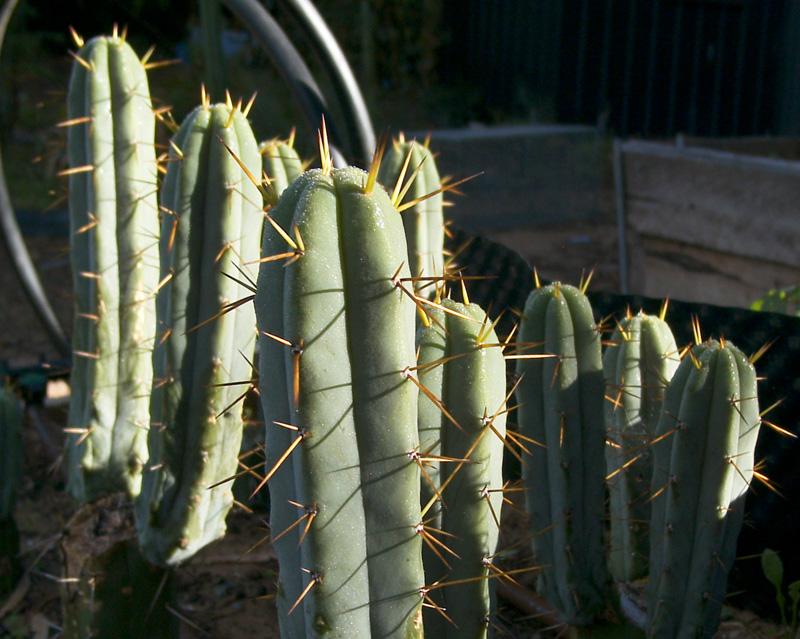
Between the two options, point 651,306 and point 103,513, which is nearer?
point 103,513

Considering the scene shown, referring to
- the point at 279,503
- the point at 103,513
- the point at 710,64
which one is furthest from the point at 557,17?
the point at 279,503

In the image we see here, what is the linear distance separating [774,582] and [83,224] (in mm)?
1736

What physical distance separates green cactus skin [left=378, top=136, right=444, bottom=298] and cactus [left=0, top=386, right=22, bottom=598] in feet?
4.30

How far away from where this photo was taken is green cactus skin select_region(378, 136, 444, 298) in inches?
91.7

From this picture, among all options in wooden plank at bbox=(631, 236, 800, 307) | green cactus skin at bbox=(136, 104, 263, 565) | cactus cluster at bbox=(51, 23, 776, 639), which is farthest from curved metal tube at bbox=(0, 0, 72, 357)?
wooden plank at bbox=(631, 236, 800, 307)

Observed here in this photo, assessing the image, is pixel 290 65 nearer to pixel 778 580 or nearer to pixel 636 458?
pixel 636 458

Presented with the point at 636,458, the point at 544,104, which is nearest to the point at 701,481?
the point at 636,458

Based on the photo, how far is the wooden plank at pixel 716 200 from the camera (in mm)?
4285

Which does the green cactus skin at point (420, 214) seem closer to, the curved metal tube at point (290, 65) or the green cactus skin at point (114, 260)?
the curved metal tube at point (290, 65)

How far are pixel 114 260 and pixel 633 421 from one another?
3.92ft

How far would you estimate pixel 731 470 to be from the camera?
1.74 meters

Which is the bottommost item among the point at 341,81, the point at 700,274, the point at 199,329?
the point at 700,274

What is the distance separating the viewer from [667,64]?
9438mm

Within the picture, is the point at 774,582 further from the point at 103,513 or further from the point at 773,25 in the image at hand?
the point at 773,25
